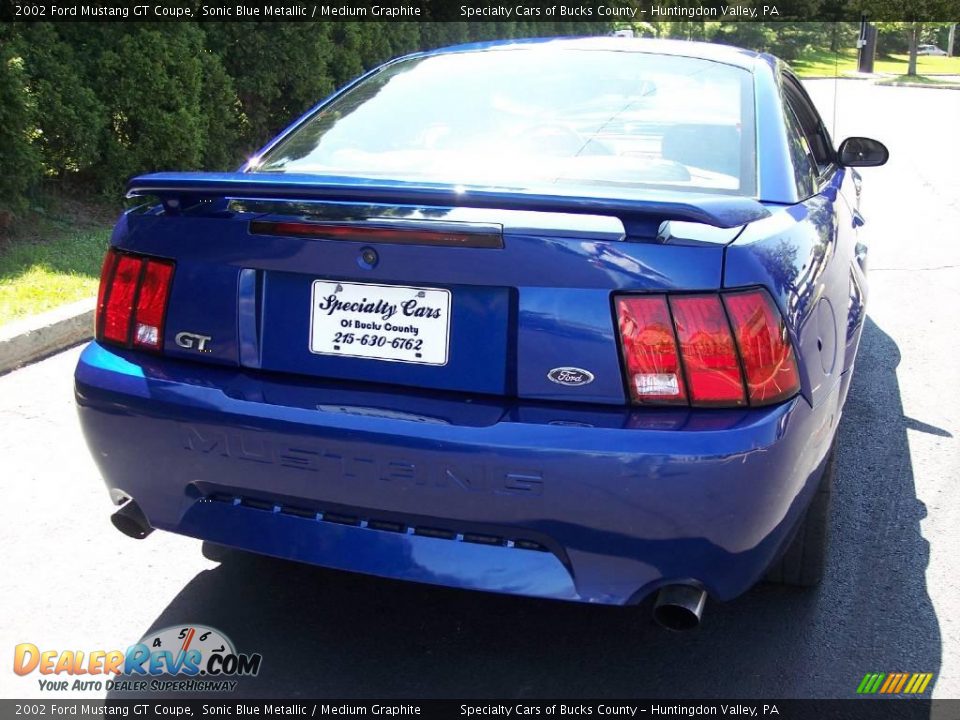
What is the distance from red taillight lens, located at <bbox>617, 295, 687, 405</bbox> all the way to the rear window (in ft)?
2.07

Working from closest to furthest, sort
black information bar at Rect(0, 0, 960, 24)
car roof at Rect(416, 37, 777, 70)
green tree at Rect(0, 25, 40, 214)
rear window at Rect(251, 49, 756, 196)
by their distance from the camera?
rear window at Rect(251, 49, 756, 196)
car roof at Rect(416, 37, 777, 70)
green tree at Rect(0, 25, 40, 214)
black information bar at Rect(0, 0, 960, 24)

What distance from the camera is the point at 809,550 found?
9.96ft

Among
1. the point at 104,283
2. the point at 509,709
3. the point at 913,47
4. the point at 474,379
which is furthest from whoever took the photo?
the point at 913,47

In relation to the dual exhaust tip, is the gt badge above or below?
above

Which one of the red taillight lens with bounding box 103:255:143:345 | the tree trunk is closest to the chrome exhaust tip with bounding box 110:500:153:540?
the red taillight lens with bounding box 103:255:143:345

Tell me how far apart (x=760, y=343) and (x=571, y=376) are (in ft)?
1.42

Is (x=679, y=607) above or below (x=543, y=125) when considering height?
below

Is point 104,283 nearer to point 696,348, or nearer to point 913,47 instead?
point 696,348

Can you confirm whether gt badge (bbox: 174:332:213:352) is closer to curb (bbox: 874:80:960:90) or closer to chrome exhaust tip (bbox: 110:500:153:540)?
chrome exhaust tip (bbox: 110:500:153:540)

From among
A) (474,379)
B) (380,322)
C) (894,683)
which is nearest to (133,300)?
(380,322)

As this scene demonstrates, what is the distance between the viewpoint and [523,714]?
2.59 meters

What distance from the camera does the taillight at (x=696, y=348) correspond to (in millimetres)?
2332

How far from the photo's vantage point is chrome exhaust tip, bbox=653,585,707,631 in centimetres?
236

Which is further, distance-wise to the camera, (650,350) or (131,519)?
(131,519)
